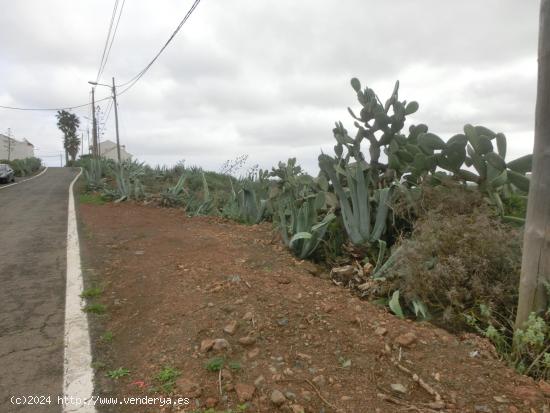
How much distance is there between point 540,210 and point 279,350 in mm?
2034

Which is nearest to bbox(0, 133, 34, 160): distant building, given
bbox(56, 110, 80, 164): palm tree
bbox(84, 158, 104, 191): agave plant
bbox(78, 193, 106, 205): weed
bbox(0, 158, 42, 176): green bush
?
bbox(56, 110, 80, 164): palm tree

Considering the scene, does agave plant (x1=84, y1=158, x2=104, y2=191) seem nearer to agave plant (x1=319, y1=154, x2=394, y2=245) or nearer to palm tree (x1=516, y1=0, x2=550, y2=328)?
agave plant (x1=319, y1=154, x2=394, y2=245)

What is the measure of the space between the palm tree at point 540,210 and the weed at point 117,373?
9.08 feet

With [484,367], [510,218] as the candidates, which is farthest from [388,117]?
[484,367]

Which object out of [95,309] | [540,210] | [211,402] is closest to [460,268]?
[540,210]

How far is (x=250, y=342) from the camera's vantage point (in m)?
3.34

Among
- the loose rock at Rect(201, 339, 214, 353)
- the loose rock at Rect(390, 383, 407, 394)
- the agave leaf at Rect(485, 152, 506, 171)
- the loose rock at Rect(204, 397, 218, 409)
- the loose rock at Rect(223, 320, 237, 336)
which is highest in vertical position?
the agave leaf at Rect(485, 152, 506, 171)

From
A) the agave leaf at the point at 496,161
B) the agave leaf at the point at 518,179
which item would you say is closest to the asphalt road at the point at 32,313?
the agave leaf at the point at 496,161

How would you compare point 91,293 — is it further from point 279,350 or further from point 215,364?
point 279,350

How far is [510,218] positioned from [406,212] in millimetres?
1038

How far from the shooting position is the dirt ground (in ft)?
9.16

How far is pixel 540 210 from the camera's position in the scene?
3.21m

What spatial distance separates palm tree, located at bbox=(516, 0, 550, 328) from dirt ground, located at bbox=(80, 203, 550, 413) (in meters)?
0.48

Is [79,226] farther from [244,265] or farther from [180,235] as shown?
[244,265]
